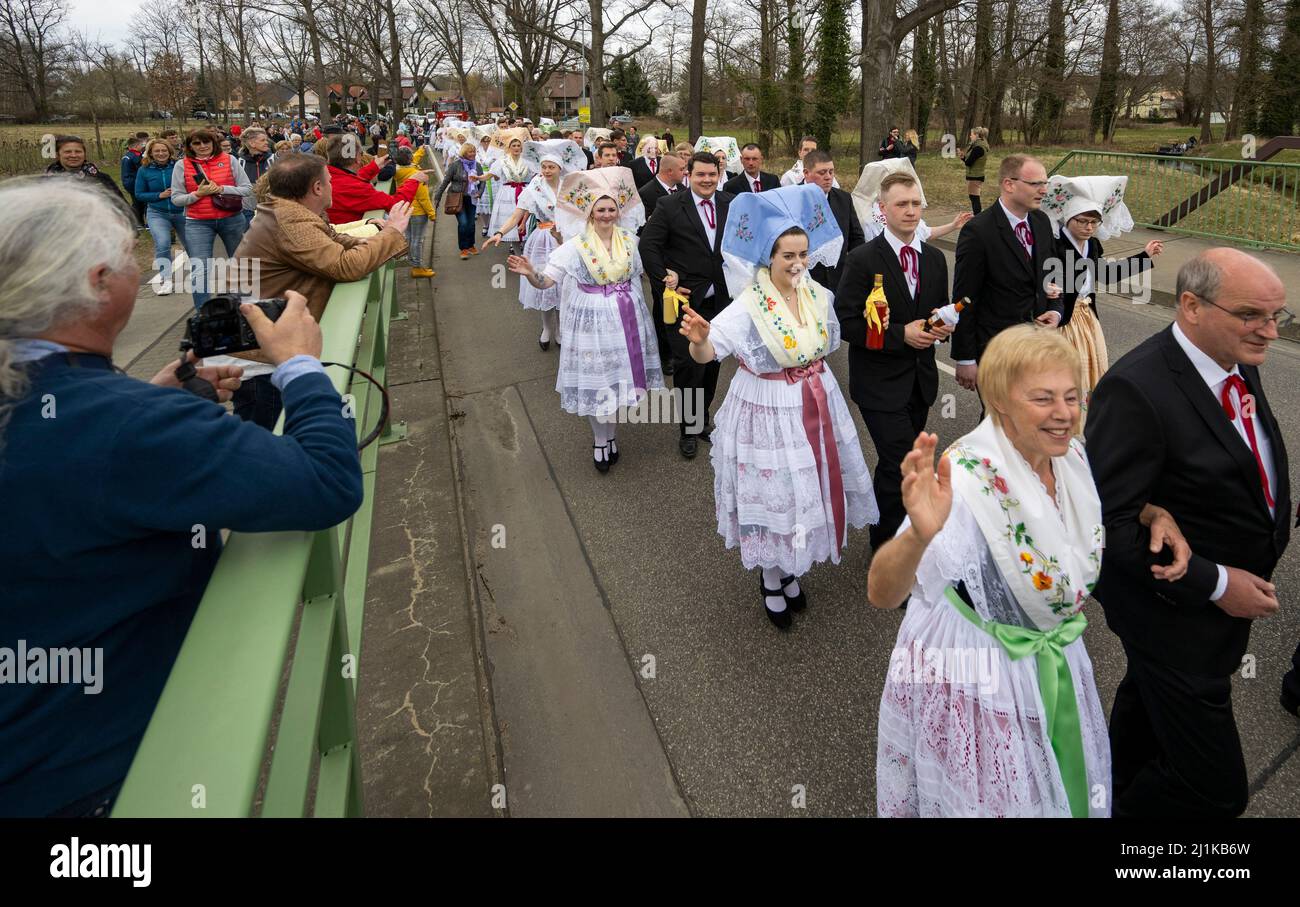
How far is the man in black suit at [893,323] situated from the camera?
13.3 ft

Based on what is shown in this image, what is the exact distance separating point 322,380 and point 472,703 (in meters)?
1.93

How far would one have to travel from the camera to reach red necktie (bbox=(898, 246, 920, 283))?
4129 millimetres

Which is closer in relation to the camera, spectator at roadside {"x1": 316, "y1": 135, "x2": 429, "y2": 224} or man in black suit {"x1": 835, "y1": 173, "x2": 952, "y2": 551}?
man in black suit {"x1": 835, "y1": 173, "x2": 952, "y2": 551}

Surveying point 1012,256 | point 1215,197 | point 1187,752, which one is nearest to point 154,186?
point 1012,256

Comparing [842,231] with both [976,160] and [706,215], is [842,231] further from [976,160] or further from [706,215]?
[976,160]

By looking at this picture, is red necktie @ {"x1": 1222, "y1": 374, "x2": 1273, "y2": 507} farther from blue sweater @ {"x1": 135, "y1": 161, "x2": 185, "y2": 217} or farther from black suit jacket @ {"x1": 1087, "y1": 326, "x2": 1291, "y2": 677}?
blue sweater @ {"x1": 135, "y1": 161, "x2": 185, "y2": 217}

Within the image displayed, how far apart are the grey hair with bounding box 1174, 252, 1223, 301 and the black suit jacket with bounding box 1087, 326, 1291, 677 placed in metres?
0.16

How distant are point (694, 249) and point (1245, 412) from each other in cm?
439

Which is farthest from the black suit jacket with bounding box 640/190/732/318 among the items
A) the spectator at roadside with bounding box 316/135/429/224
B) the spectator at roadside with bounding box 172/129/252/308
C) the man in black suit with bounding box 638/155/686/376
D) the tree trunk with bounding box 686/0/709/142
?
the tree trunk with bounding box 686/0/709/142

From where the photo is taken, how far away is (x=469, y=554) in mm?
4516

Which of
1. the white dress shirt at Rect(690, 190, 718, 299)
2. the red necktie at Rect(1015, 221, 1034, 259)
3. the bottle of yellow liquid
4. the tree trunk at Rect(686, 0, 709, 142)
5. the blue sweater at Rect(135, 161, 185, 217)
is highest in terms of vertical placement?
the tree trunk at Rect(686, 0, 709, 142)

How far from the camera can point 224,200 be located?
8.32 meters

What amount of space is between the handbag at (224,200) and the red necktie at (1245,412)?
29.1ft
